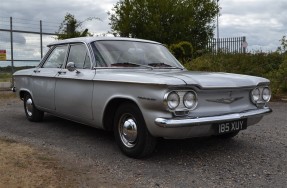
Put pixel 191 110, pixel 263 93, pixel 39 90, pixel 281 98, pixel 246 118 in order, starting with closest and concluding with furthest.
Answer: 1. pixel 191 110
2. pixel 246 118
3. pixel 263 93
4. pixel 39 90
5. pixel 281 98

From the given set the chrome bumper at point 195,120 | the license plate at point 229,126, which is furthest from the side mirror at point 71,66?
the license plate at point 229,126

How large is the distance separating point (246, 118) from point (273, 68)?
8.55 meters

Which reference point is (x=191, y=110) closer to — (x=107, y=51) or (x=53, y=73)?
(x=107, y=51)

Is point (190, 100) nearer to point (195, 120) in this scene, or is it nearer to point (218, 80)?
point (195, 120)

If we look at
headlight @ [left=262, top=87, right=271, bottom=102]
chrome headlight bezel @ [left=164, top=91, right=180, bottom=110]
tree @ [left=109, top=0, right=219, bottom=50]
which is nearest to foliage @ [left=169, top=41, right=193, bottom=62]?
tree @ [left=109, top=0, right=219, bottom=50]

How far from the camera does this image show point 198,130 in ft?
13.9

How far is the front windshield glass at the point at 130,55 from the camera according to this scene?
5305 mm

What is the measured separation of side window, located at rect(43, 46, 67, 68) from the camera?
20.5 feet

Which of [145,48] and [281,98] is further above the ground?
[145,48]

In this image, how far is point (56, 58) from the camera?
21.2ft

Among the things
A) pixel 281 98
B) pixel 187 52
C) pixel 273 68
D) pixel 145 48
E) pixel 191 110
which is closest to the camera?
pixel 191 110

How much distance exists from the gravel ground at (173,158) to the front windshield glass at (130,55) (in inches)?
45.0

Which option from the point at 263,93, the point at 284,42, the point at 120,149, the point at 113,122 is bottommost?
the point at 120,149

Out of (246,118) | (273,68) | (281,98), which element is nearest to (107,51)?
(246,118)
